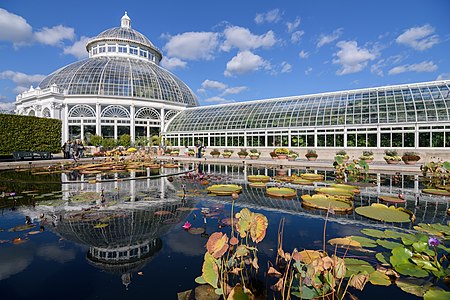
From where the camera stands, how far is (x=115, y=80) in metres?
44.8

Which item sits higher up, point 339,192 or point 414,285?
point 339,192

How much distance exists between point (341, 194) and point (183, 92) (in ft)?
166

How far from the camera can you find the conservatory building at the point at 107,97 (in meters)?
42.7

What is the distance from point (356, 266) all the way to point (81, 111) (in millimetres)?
50450

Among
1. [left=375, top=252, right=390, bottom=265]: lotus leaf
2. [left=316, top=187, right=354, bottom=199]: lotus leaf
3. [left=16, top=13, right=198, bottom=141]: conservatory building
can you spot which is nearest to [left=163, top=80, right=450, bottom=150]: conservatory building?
[left=16, top=13, right=198, bottom=141]: conservatory building

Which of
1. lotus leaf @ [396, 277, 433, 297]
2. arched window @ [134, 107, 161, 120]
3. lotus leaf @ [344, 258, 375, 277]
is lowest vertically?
lotus leaf @ [396, 277, 433, 297]

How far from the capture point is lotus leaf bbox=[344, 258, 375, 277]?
10.6ft

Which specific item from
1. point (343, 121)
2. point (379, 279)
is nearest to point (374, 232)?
point (379, 279)

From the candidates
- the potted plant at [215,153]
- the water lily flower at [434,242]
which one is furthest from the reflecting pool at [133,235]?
the potted plant at [215,153]

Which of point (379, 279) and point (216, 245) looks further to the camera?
point (379, 279)

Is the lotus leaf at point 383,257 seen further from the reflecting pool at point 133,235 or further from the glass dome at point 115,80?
the glass dome at point 115,80

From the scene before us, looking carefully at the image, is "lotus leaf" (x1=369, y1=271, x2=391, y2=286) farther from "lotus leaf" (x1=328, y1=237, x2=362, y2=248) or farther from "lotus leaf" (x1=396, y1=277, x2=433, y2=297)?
"lotus leaf" (x1=328, y1=237, x2=362, y2=248)

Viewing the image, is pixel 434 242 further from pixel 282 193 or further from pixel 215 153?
pixel 215 153

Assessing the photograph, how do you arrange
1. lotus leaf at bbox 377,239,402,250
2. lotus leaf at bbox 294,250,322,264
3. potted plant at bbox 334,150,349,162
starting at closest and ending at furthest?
lotus leaf at bbox 294,250,322,264, lotus leaf at bbox 377,239,402,250, potted plant at bbox 334,150,349,162
